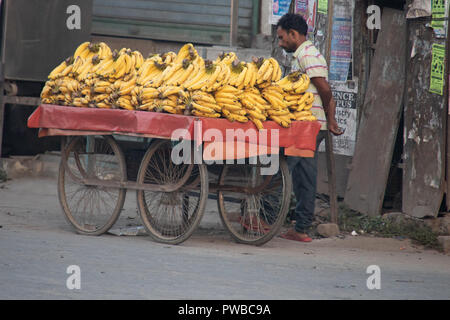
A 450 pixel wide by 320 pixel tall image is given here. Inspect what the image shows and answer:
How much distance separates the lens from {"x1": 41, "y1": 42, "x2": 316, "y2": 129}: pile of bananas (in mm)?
6512

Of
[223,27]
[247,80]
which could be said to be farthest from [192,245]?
[223,27]

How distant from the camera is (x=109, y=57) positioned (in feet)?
23.7

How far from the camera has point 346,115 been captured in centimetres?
886

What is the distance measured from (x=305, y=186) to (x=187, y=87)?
169cm

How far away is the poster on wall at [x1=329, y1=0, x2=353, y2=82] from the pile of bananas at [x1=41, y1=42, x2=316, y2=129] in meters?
2.02

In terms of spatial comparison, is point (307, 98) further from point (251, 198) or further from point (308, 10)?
point (308, 10)

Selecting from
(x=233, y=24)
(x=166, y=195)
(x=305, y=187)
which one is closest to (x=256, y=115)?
(x=166, y=195)

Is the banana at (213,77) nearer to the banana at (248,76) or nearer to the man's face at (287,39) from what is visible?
the banana at (248,76)

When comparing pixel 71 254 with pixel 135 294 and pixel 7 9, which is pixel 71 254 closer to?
pixel 135 294

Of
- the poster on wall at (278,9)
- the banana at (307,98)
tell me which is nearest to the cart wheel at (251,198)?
the banana at (307,98)

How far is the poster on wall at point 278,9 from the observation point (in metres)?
9.30

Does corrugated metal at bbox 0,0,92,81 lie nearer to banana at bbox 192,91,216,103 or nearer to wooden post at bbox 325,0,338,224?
wooden post at bbox 325,0,338,224

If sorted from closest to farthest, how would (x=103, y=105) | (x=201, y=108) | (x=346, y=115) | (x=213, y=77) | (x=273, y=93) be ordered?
(x=201, y=108) → (x=213, y=77) → (x=273, y=93) → (x=103, y=105) → (x=346, y=115)

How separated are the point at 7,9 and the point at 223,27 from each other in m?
3.67
